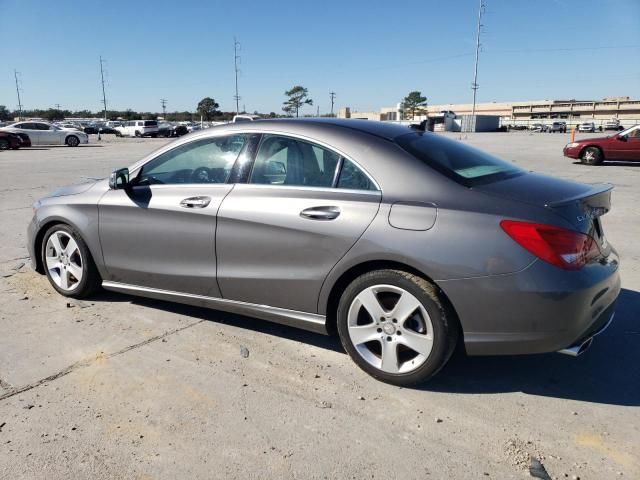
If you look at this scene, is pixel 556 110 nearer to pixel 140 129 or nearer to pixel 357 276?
pixel 140 129

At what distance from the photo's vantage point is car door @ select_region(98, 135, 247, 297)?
3.69m

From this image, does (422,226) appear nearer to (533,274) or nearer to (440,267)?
(440,267)

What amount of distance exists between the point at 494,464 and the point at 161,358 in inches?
86.0

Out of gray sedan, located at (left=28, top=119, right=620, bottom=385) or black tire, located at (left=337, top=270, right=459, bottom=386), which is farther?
black tire, located at (left=337, top=270, right=459, bottom=386)

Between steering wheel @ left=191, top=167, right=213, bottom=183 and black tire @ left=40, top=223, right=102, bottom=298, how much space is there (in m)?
1.21

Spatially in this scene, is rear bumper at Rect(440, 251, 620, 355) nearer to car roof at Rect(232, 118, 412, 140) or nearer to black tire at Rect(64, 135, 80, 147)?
car roof at Rect(232, 118, 412, 140)

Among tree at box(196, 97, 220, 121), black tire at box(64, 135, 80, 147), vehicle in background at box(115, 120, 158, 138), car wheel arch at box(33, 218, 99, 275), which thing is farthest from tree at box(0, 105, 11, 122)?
car wheel arch at box(33, 218, 99, 275)

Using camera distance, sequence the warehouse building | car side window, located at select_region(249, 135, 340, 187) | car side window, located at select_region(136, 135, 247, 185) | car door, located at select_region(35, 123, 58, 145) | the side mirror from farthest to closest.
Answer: the warehouse building, car door, located at select_region(35, 123, 58, 145), the side mirror, car side window, located at select_region(136, 135, 247, 185), car side window, located at select_region(249, 135, 340, 187)

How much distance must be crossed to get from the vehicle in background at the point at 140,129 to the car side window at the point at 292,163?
51580mm

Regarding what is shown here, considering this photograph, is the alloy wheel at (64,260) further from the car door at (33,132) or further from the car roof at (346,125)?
the car door at (33,132)

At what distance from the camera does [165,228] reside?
3.82 meters

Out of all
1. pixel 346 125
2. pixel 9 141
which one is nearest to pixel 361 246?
pixel 346 125

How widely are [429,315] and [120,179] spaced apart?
2.63 m

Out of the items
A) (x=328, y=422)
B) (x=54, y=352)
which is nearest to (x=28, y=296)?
(x=54, y=352)
